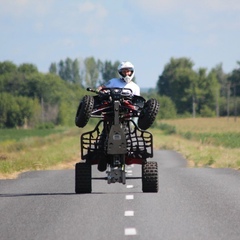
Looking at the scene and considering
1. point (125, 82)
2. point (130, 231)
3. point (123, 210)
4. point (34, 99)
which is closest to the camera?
point (130, 231)

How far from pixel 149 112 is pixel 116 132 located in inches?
29.0

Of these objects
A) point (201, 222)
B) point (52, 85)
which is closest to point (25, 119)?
point (52, 85)

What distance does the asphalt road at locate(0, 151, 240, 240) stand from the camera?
12094 millimetres

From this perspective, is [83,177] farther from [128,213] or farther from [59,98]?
[59,98]

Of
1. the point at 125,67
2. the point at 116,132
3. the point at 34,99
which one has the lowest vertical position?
the point at 116,132

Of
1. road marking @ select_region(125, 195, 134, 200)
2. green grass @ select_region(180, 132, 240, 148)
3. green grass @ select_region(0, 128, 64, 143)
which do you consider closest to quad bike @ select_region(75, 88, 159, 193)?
road marking @ select_region(125, 195, 134, 200)

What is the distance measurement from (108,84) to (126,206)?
3103mm

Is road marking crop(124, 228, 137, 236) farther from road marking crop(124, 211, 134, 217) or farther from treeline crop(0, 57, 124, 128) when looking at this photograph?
treeline crop(0, 57, 124, 128)

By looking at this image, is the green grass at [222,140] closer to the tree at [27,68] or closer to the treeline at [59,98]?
the treeline at [59,98]

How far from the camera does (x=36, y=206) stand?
15406 millimetres

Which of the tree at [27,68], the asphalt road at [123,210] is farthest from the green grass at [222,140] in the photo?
the tree at [27,68]

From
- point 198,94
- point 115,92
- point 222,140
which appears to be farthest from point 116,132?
point 198,94

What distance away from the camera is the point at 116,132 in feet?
53.8

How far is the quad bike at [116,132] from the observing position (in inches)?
650
